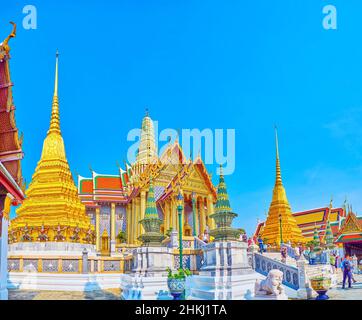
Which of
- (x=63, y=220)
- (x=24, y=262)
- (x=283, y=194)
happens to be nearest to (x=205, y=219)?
(x=283, y=194)

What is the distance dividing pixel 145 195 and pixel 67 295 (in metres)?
11.6

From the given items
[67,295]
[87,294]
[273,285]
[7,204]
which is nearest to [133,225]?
[87,294]

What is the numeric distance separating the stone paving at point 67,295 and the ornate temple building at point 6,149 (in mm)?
3393

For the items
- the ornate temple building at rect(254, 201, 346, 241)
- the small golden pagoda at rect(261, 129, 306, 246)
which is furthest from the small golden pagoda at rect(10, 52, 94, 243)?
the ornate temple building at rect(254, 201, 346, 241)

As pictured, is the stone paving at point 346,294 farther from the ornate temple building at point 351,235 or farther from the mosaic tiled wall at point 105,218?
the ornate temple building at point 351,235

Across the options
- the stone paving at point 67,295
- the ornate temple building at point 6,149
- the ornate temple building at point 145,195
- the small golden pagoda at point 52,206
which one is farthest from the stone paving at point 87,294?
the ornate temple building at point 145,195

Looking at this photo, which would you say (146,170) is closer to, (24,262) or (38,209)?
(38,209)

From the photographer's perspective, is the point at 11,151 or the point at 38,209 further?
the point at 38,209

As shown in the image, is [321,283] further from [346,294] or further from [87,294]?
[87,294]

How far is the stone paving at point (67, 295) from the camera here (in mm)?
11719

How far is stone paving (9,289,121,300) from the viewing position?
461 inches

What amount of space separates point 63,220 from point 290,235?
50.4 ft
